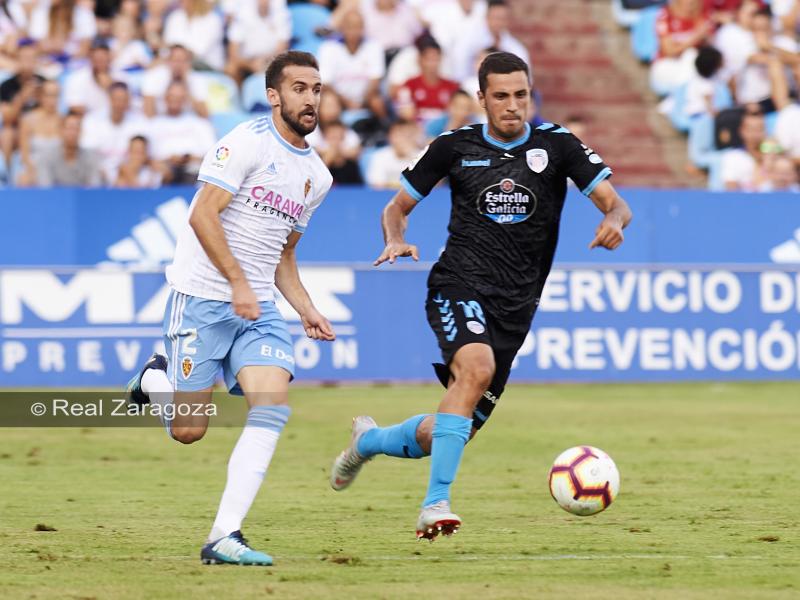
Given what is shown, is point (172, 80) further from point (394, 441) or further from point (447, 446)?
point (447, 446)

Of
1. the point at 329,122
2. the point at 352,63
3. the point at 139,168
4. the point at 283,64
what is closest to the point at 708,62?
the point at 352,63

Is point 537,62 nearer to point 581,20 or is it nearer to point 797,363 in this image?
point 581,20

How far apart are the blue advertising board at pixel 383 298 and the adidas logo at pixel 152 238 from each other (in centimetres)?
2

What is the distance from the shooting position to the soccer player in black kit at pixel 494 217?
780 cm

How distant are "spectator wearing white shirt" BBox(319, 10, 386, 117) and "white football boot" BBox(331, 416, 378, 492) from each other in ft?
37.8

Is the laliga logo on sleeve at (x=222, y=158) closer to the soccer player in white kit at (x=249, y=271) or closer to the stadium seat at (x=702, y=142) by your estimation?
the soccer player in white kit at (x=249, y=271)

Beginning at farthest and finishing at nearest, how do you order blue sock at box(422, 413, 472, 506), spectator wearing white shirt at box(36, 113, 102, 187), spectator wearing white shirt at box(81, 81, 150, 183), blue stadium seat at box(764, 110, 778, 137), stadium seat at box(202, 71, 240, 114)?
blue stadium seat at box(764, 110, 778, 137) < stadium seat at box(202, 71, 240, 114) < spectator wearing white shirt at box(81, 81, 150, 183) < spectator wearing white shirt at box(36, 113, 102, 187) < blue sock at box(422, 413, 472, 506)

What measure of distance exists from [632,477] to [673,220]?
7138 millimetres

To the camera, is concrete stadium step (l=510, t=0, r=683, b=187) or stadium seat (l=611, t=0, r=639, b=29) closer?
concrete stadium step (l=510, t=0, r=683, b=187)

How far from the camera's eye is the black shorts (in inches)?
305

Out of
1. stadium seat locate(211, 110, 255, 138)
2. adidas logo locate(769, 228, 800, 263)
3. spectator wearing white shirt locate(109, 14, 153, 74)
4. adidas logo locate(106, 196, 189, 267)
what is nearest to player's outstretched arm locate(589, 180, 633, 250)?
adidas logo locate(106, 196, 189, 267)

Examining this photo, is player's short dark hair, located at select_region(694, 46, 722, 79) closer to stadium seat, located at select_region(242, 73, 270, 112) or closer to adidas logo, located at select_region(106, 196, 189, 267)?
stadium seat, located at select_region(242, 73, 270, 112)

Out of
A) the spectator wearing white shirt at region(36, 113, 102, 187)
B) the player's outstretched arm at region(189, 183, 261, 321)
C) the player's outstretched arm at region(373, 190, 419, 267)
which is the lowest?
the player's outstretched arm at region(189, 183, 261, 321)

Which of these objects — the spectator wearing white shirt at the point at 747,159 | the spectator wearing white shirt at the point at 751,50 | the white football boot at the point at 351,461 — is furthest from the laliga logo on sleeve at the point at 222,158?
the spectator wearing white shirt at the point at 751,50
